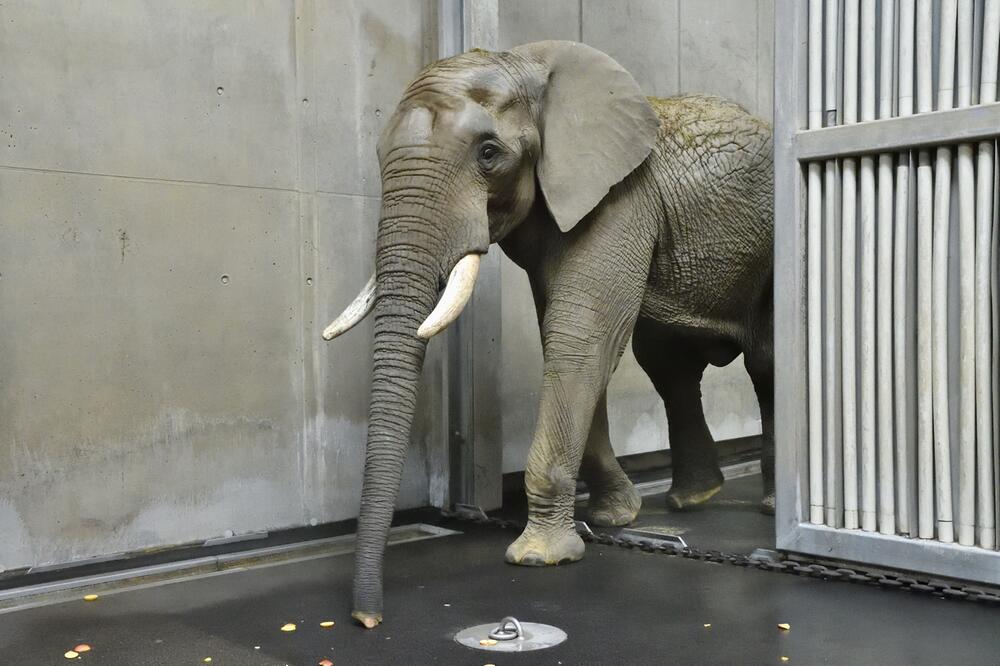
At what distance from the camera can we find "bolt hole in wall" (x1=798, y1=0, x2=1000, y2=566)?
181 inches

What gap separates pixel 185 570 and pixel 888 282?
3726 millimetres

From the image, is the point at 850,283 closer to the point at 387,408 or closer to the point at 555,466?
the point at 555,466

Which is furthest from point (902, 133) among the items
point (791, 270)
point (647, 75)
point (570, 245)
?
point (647, 75)

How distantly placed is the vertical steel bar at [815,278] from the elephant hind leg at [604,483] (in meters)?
1.54

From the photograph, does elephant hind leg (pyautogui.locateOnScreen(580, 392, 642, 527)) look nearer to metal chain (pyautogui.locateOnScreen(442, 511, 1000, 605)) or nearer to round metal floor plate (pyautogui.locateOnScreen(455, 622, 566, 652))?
metal chain (pyautogui.locateOnScreen(442, 511, 1000, 605))

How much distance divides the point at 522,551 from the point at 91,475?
2.27 metres

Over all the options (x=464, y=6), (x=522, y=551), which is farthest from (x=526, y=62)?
(x=522, y=551)

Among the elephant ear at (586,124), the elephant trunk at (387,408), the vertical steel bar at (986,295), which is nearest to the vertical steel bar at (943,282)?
the vertical steel bar at (986,295)

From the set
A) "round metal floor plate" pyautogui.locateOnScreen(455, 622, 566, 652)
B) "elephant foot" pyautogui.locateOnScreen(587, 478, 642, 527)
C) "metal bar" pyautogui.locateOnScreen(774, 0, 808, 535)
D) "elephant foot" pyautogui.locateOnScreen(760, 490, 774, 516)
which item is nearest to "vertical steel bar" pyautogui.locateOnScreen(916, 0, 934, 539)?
"metal bar" pyautogui.locateOnScreen(774, 0, 808, 535)

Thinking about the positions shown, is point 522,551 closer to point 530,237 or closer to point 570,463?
point 570,463

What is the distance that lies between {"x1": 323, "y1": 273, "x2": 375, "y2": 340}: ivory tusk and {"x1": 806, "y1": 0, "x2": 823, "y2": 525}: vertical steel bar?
2.15 m

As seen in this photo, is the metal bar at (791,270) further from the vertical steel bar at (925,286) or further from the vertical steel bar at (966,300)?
the vertical steel bar at (966,300)

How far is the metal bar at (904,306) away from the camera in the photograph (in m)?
4.83

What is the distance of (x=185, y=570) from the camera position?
17.8 feet
